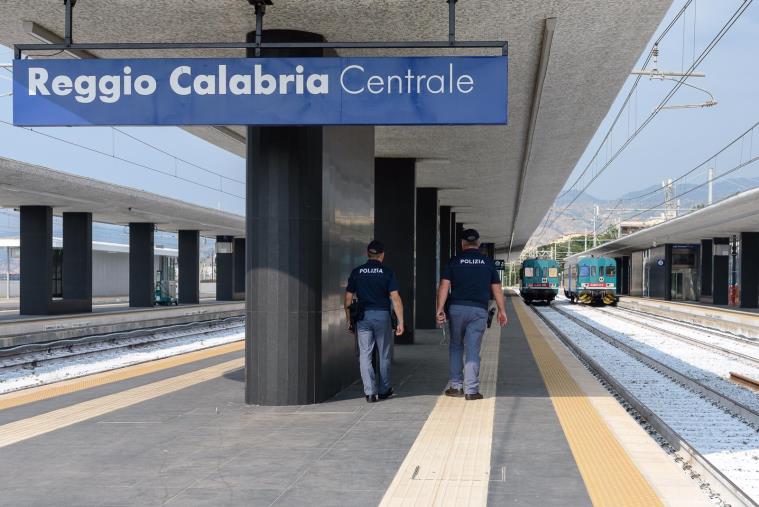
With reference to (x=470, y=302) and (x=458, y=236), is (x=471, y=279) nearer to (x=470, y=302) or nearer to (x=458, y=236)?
(x=470, y=302)

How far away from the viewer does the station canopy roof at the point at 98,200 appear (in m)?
22.0

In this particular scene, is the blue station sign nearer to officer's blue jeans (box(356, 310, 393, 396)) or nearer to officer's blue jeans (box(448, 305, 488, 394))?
officer's blue jeans (box(356, 310, 393, 396))

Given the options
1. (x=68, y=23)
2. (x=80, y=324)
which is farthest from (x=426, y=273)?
(x=68, y=23)

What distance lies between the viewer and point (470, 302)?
8.44 metres

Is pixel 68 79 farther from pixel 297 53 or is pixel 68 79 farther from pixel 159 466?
pixel 159 466

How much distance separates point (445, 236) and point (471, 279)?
20330 mm

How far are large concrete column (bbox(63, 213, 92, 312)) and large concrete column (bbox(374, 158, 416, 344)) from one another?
60.5ft

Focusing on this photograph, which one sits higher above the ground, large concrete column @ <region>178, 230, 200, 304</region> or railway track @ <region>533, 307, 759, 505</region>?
large concrete column @ <region>178, 230, 200, 304</region>

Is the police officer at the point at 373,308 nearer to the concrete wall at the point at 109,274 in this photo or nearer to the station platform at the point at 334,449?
the station platform at the point at 334,449

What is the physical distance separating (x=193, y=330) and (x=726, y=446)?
22680 millimetres

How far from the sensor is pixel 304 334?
8.08 m

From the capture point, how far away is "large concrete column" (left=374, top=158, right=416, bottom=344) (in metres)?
17.1

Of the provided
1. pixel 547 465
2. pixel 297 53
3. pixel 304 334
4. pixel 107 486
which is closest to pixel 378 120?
pixel 297 53

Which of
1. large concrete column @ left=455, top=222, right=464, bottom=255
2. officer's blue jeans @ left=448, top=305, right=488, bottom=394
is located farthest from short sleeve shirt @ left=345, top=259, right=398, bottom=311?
large concrete column @ left=455, top=222, right=464, bottom=255
